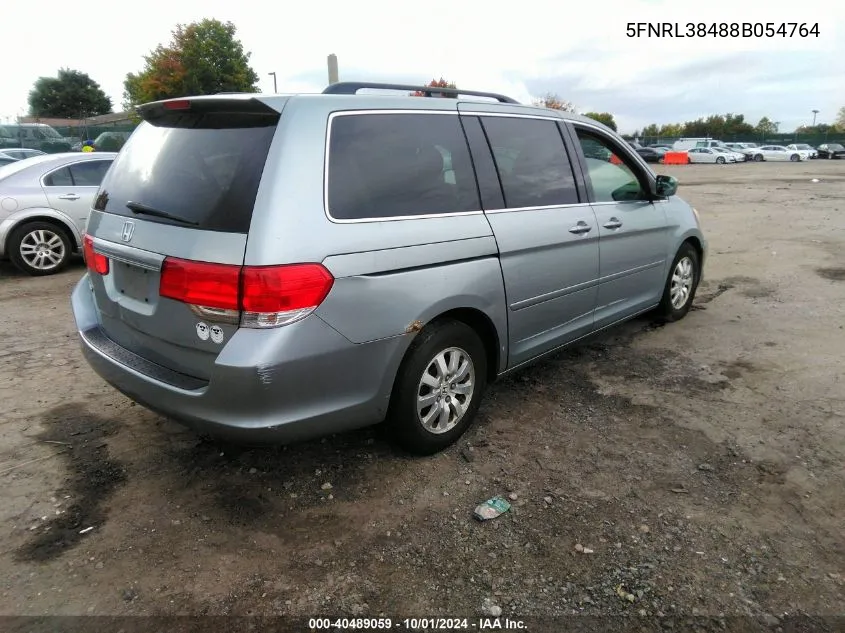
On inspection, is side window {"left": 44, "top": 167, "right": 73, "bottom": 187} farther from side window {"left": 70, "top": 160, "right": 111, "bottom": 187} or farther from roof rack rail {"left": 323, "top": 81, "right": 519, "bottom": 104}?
roof rack rail {"left": 323, "top": 81, "right": 519, "bottom": 104}

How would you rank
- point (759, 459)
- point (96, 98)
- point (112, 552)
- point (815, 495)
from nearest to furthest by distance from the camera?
point (112, 552)
point (815, 495)
point (759, 459)
point (96, 98)

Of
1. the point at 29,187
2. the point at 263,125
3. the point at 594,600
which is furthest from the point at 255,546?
the point at 29,187

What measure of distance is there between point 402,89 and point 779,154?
52833 mm

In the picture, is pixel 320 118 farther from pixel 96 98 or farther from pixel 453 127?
pixel 96 98

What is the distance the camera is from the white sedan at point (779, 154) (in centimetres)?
4575

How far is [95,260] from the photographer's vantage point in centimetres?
317

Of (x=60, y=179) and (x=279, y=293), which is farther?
(x=60, y=179)

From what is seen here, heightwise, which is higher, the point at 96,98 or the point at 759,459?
the point at 96,98

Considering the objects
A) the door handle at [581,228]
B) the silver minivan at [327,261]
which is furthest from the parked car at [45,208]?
the door handle at [581,228]

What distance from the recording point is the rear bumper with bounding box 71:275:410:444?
2432 millimetres

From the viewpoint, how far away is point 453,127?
329cm

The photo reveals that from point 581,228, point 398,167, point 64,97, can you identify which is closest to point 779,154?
point 581,228

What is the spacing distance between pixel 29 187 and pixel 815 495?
8633 millimetres

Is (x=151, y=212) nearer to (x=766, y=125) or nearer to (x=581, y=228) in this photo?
(x=581, y=228)
